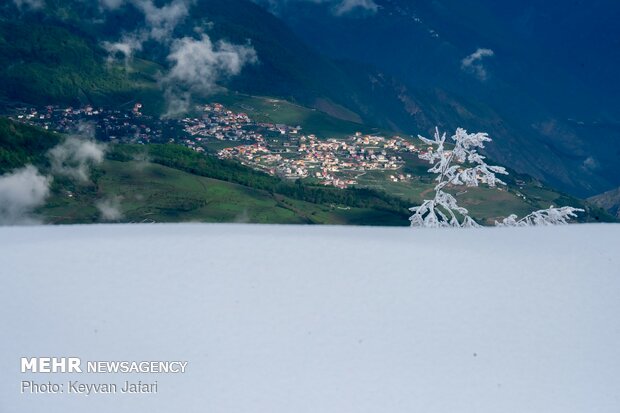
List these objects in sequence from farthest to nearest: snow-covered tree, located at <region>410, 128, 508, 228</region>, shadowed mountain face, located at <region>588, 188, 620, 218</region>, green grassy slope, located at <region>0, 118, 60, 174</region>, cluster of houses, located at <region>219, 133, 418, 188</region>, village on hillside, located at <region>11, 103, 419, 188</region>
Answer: shadowed mountain face, located at <region>588, 188, 620, 218</region> < village on hillside, located at <region>11, 103, 419, 188</region> < cluster of houses, located at <region>219, 133, 418, 188</region> < green grassy slope, located at <region>0, 118, 60, 174</region> < snow-covered tree, located at <region>410, 128, 508, 228</region>

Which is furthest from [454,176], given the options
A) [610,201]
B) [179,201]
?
[610,201]

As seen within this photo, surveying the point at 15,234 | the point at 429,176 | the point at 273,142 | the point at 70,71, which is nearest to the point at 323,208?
the point at 429,176

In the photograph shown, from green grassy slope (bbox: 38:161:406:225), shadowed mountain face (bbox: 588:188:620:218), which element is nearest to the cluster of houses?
green grassy slope (bbox: 38:161:406:225)

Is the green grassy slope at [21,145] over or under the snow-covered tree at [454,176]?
over

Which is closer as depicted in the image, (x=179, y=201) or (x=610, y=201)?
(x=179, y=201)

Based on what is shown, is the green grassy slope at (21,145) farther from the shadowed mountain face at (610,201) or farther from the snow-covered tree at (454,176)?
the shadowed mountain face at (610,201)

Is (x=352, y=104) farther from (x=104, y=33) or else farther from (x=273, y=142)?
(x=273, y=142)

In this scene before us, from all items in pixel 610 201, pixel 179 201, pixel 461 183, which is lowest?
pixel 461 183

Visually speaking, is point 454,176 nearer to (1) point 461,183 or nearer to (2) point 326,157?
(1) point 461,183

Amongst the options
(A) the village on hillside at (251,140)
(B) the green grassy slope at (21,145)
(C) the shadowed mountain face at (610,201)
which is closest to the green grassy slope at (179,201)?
(B) the green grassy slope at (21,145)

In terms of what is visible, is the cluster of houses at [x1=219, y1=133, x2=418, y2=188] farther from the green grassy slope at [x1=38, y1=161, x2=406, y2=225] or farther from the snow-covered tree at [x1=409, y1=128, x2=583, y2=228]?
the snow-covered tree at [x1=409, y1=128, x2=583, y2=228]

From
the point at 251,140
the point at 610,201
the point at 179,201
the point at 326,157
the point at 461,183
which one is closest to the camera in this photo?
the point at 461,183
